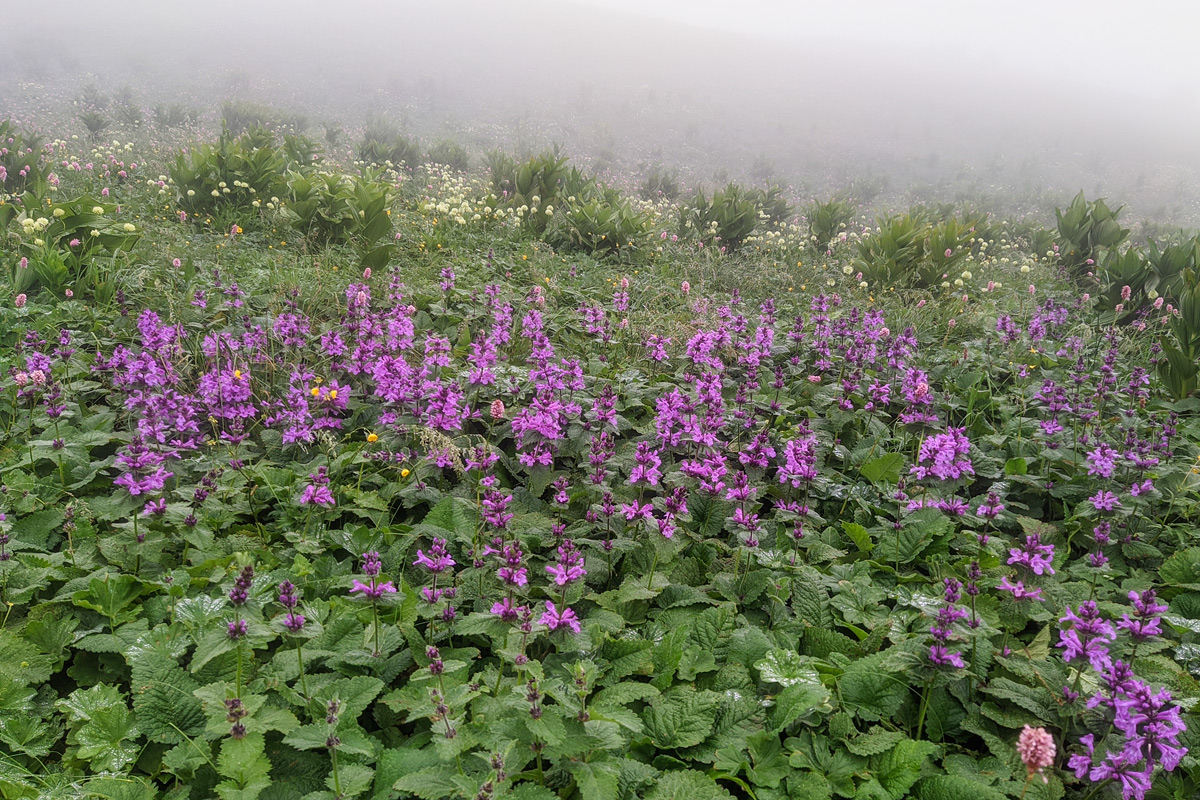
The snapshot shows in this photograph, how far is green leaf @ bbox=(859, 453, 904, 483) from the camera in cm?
332

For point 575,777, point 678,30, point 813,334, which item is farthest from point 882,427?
point 678,30

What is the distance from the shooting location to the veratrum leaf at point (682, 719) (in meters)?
1.91

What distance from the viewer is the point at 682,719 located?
1961 mm

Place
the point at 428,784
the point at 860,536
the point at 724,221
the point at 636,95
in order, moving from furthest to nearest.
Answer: the point at 636,95, the point at 724,221, the point at 860,536, the point at 428,784

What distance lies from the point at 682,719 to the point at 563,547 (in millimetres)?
631

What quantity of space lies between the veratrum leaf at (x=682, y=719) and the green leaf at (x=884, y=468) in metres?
1.77

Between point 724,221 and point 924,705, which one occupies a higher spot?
point 724,221

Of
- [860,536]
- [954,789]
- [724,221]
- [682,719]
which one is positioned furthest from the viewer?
[724,221]

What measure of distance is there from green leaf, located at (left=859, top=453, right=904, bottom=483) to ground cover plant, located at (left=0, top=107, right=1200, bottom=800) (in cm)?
2

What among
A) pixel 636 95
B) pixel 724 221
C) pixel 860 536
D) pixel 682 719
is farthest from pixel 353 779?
pixel 636 95

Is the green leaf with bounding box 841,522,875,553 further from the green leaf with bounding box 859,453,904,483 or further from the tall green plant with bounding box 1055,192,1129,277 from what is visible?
the tall green plant with bounding box 1055,192,1129,277

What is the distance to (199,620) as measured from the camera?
2053mm

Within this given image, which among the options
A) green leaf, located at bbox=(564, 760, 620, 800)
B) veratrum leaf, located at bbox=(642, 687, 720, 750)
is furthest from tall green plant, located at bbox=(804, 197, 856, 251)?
green leaf, located at bbox=(564, 760, 620, 800)

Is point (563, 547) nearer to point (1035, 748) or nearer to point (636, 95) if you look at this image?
point (1035, 748)
